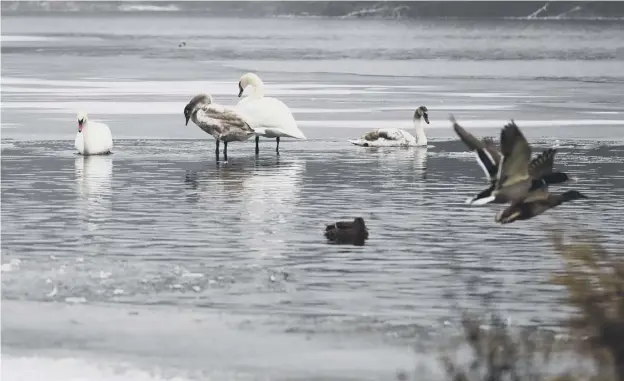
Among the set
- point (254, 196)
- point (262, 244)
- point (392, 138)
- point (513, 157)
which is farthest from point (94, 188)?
point (513, 157)

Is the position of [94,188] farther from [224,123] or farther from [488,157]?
[488,157]

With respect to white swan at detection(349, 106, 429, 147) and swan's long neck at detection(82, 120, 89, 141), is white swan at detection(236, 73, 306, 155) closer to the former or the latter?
white swan at detection(349, 106, 429, 147)

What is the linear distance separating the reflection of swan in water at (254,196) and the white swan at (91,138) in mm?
2036

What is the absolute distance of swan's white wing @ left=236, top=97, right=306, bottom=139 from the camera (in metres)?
23.1

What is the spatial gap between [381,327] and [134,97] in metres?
27.0

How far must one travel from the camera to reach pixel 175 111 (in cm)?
3203

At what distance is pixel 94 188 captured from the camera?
18.1 meters

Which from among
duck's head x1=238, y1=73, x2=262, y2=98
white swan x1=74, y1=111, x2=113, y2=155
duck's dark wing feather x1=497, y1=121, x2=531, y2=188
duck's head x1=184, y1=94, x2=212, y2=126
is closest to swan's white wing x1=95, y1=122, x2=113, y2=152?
white swan x1=74, y1=111, x2=113, y2=155

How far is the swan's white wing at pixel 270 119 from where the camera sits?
75.7ft

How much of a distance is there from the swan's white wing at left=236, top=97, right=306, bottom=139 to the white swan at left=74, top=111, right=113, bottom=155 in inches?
80.4

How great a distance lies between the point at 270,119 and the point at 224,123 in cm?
86

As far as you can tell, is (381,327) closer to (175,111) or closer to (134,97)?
(175,111)

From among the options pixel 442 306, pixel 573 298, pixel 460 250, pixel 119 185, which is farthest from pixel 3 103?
pixel 573 298

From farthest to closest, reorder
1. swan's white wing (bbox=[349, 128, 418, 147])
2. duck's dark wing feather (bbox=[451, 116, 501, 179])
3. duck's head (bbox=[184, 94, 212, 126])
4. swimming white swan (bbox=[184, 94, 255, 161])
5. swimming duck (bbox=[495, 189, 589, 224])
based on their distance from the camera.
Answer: swan's white wing (bbox=[349, 128, 418, 147])
duck's head (bbox=[184, 94, 212, 126])
swimming white swan (bbox=[184, 94, 255, 161])
swimming duck (bbox=[495, 189, 589, 224])
duck's dark wing feather (bbox=[451, 116, 501, 179])
